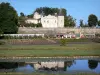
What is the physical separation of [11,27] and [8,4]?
11.3 meters

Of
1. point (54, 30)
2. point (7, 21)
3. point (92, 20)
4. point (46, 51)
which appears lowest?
point (54, 30)

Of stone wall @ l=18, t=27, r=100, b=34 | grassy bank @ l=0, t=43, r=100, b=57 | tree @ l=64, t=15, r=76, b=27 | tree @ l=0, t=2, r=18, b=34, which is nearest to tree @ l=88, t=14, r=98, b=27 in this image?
tree @ l=64, t=15, r=76, b=27

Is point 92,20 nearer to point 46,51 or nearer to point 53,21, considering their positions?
point 53,21

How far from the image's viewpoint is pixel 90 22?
146 m

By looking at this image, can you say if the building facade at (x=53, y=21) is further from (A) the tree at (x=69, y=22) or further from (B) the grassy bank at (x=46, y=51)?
(B) the grassy bank at (x=46, y=51)

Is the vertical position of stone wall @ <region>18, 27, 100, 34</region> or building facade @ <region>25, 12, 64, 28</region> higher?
building facade @ <region>25, 12, 64, 28</region>

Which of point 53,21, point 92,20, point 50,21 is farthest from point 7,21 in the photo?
point 92,20

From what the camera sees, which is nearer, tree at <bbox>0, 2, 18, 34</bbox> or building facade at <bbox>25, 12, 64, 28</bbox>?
tree at <bbox>0, 2, 18, 34</bbox>

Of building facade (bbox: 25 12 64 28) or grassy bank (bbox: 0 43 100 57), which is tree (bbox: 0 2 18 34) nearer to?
building facade (bbox: 25 12 64 28)

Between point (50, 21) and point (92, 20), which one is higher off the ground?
point (92, 20)

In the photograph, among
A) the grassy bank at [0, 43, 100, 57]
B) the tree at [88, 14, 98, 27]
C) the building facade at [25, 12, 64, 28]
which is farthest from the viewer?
the tree at [88, 14, 98, 27]

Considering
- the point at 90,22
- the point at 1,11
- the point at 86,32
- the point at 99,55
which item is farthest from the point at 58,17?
the point at 99,55

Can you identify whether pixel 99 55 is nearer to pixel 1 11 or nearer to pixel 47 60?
pixel 47 60

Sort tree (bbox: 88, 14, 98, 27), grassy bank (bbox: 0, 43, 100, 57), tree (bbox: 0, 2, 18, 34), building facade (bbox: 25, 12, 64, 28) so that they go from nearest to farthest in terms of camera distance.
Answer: grassy bank (bbox: 0, 43, 100, 57) → tree (bbox: 0, 2, 18, 34) → building facade (bbox: 25, 12, 64, 28) → tree (bbox: 88, 14, 98, 27)
